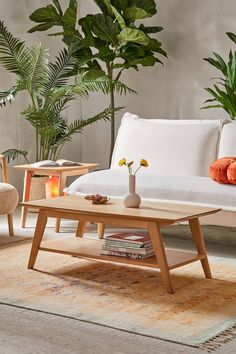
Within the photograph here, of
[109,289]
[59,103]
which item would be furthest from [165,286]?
[59,103]

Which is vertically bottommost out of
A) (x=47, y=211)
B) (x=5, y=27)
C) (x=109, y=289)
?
(x=109, y=289)

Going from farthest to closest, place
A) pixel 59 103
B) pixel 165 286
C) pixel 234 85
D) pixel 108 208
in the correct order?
pixel 59 103, pixel 234 85, pixel 108 208, pixel 165 286

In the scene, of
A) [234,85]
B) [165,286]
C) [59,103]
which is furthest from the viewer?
[59,103]

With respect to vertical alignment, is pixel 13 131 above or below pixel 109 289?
above

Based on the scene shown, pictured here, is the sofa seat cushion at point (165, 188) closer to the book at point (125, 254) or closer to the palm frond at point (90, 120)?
the book at point (125, 254)

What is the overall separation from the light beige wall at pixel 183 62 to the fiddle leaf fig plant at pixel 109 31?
336mm

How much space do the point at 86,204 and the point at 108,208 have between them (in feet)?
0.62

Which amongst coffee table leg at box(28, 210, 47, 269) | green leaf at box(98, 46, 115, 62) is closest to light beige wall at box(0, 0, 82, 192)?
green leaf at box(98, 46, 115, 62)

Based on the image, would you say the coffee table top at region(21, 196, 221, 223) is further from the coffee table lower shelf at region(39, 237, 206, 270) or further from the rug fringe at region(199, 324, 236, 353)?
the rug fringe at region(199, 324, 236, 353)

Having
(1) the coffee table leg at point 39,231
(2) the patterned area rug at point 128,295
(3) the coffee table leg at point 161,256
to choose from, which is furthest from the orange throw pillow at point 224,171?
(1) the coffee table leg at point 39,231

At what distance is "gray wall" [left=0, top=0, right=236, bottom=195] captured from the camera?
6.49 metres

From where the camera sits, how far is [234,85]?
588cm

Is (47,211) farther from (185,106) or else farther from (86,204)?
(185,106)

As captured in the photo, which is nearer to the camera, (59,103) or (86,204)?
(86,204)
